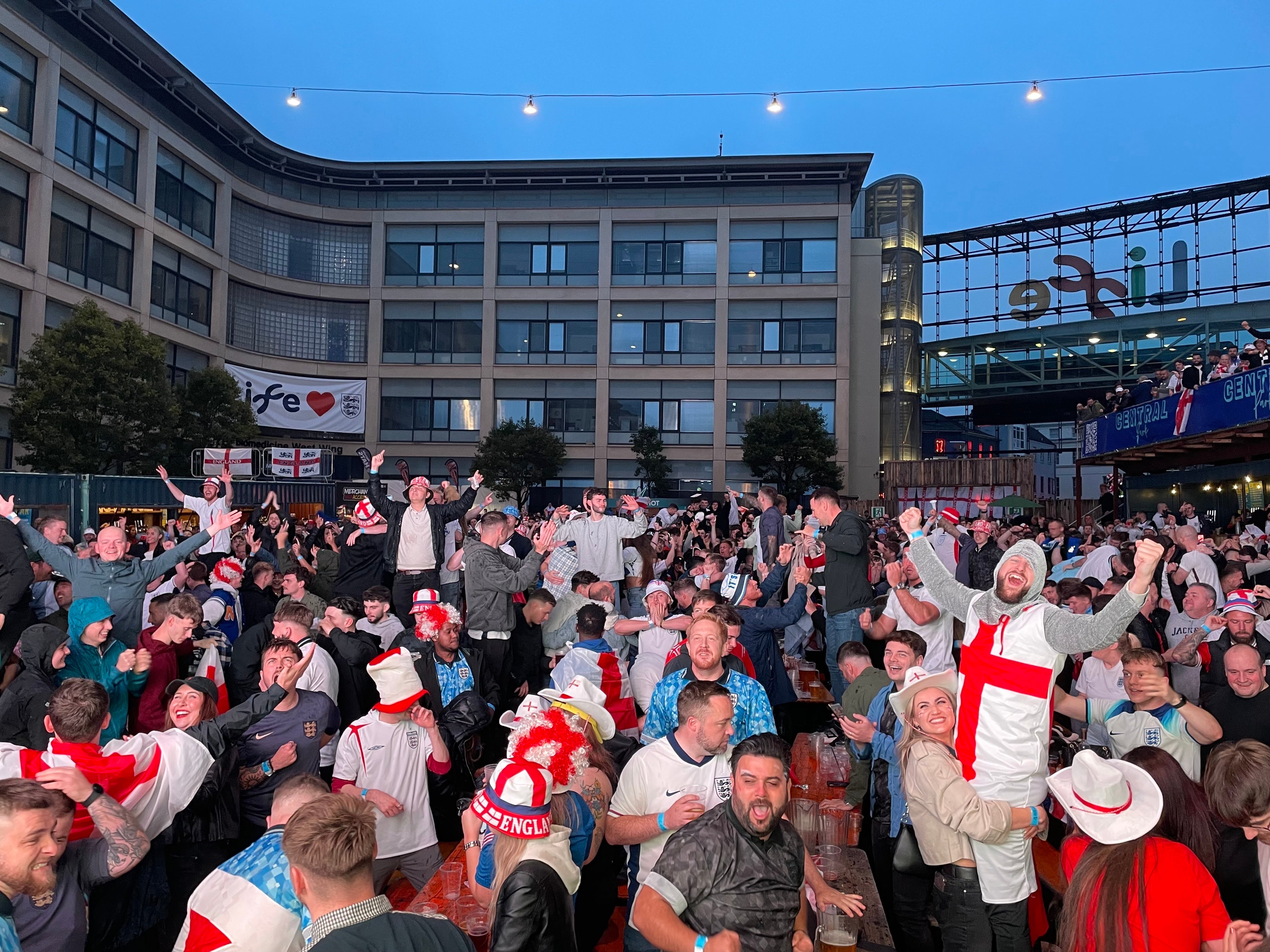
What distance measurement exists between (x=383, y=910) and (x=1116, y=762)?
2550 mm

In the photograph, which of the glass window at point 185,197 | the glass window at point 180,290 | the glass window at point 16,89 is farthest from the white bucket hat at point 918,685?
the glass window at point 185,197

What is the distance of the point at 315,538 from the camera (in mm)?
13945

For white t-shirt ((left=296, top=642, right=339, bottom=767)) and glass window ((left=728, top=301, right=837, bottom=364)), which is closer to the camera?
white t-shirt ((left=296, top=642, right=339, bottom=767))

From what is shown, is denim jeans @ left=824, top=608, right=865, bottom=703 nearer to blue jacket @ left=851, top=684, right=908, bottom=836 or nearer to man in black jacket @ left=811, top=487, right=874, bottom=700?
man in black jacket @ left=811, top=487, right=874, bottom=700

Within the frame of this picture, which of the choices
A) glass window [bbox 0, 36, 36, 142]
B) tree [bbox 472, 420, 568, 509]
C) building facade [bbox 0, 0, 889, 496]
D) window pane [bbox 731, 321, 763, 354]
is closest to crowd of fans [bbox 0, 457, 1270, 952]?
glass window [bbox 0, 36, 36, 142]

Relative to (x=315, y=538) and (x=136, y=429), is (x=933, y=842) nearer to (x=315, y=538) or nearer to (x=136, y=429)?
(x=315, y=538)

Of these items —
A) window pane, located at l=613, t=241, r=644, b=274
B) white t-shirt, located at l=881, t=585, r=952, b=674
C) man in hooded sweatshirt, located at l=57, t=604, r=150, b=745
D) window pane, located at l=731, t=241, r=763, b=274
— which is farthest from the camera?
window pane, located at l=613, t=241, r=644, b=274

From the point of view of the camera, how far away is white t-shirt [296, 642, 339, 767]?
5133 millimetres

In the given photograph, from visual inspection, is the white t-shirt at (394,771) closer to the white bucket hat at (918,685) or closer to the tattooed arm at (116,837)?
the tattooed arm at (116,837)

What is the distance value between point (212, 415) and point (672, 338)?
64.9 feet

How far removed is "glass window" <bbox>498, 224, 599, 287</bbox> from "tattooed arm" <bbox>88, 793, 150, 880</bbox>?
37468 mm

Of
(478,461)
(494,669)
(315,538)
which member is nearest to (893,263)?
(478,461)

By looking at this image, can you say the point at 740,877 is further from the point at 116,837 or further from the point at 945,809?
the point at 116,837

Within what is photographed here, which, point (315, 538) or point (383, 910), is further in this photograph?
point (315, 538)
